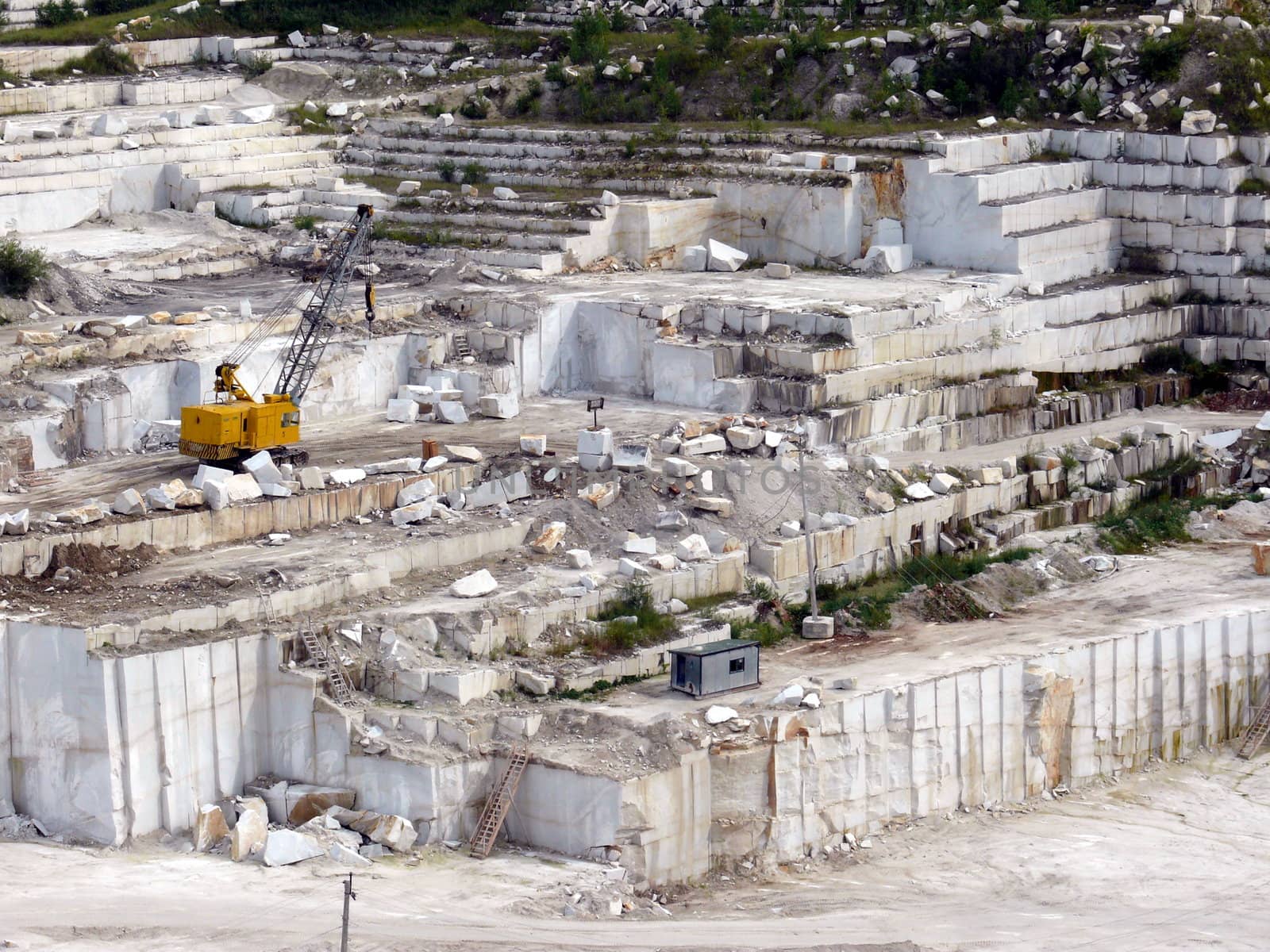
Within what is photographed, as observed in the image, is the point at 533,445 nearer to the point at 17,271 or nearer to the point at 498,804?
the point at 498,804

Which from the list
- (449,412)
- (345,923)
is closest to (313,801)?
(345,923)

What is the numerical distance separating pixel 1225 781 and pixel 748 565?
9.88 metres

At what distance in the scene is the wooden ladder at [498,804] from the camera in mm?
47188

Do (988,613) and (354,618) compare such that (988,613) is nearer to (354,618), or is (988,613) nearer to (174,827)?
(354,618)

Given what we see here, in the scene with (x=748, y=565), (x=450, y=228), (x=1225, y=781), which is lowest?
(x=1225, y=781)

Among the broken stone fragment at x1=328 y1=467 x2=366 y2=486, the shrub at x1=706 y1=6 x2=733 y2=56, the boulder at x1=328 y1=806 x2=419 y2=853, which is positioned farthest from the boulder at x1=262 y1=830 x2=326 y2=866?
the shrub at x1=706 y1=6 x2=733 y2=56

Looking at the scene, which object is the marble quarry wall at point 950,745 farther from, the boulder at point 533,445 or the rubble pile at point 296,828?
the boulder at point 533,445

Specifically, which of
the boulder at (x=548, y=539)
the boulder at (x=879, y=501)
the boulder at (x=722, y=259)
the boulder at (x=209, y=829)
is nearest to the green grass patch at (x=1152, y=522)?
the boulder at (x=879, y=501)

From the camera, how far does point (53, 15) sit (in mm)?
94625

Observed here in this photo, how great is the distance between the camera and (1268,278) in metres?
74.6

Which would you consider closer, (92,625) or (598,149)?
(92,625)

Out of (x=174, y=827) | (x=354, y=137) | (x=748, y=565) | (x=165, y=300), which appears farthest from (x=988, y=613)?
(x=354, y=137)

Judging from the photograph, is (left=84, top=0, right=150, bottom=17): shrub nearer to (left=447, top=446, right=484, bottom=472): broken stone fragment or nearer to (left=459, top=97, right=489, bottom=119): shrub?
(left=459, top=97, right=489, bottom=119): shrub

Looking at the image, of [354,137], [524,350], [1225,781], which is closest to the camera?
[1225,781]
